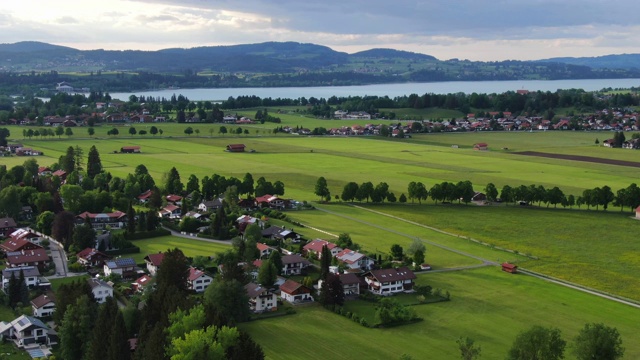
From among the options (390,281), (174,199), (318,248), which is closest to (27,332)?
(390,281)

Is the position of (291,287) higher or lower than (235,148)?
lower

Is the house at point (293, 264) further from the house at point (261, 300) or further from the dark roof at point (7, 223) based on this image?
the dark roof at point (7, 223)

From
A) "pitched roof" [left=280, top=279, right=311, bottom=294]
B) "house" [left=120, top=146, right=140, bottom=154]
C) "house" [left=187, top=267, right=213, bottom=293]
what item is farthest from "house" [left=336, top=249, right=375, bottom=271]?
"house" [left=120, top=146, right=140, bottom=154]

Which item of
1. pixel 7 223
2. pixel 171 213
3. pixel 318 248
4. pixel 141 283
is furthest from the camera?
pixel 171 213

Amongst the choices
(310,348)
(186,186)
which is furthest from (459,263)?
(186,186)

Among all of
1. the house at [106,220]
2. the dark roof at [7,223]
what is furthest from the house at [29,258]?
the house at [106,220]

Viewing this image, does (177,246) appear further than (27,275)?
Yes

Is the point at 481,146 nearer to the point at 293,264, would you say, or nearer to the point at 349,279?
the point at 293,264
